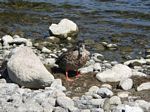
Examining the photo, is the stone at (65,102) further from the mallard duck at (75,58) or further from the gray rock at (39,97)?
the mallard duck at (75,58)

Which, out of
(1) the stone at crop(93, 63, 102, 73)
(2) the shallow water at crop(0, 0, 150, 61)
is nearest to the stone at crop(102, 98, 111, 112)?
(1) the stone at crop(93, 63, 102, 73)

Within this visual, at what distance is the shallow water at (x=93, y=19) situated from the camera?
656 inches

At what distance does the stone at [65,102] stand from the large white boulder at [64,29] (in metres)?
7.29

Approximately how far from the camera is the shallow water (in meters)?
16.7

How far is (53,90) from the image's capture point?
34.0 ft

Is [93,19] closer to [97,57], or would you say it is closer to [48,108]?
[97,57]

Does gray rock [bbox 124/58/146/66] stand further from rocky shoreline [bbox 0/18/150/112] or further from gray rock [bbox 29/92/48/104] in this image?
gray rock [bbox 29/92/48/104]

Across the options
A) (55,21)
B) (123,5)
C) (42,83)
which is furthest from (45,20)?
(42,83)

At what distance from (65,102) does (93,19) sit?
34.3 ft

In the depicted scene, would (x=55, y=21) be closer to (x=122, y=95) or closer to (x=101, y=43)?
(x=101, y=43)

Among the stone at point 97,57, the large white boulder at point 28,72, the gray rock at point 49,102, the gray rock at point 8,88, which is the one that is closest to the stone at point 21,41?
the stone at point 97,57

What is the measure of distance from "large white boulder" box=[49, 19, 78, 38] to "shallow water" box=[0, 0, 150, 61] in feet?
1.02

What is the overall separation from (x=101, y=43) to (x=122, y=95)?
19.3 ft

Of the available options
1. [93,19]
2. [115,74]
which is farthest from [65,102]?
[93,19]
